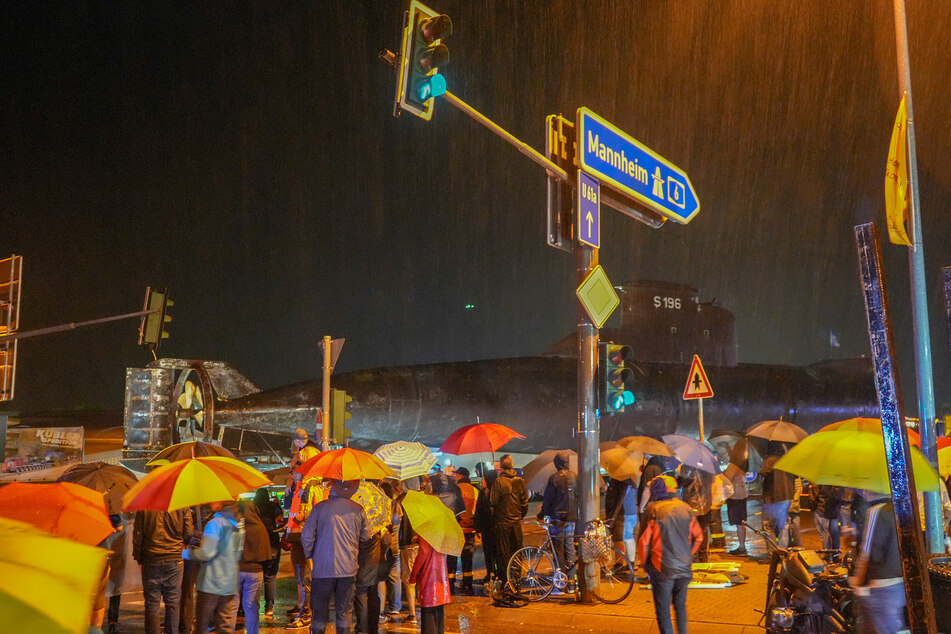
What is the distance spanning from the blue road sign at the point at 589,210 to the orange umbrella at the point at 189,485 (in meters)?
5.00

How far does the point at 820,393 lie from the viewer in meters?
24.8

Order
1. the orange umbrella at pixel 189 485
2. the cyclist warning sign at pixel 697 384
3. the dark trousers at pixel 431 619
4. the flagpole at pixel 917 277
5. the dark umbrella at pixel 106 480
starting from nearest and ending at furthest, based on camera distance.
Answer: the orange umbrella at pixel 189 485 → the dark trousers at pixel 431 619 → the dark umbrella at pixel 106 480 → the flagpole at pixel 917 277 → the cyclist warning sign at pixel 697 384

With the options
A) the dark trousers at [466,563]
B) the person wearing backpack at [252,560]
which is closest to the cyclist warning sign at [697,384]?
the dark trousers at [466,563]

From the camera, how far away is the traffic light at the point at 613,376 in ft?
31.9

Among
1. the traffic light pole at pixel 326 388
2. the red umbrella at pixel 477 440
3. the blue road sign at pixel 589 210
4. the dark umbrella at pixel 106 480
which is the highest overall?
the blue road sign at pixel 589 210

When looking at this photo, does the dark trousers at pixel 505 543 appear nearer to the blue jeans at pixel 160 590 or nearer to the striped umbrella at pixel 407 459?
the striped umbrella at pixel 407 459

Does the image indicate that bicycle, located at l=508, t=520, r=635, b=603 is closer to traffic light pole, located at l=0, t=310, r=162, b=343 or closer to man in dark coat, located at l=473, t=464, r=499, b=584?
man in dark coat, located at l=473, t=464, r=499, b=584

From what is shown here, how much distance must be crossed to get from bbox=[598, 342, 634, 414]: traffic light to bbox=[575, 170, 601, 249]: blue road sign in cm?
137

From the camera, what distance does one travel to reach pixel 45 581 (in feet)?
7.38

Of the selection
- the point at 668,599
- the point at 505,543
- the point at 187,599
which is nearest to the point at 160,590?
the point at 187,599

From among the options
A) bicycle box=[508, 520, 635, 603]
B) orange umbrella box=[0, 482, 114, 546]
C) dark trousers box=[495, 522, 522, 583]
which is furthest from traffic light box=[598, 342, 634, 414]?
orange umbrella box=[0, 482, 114, 546]

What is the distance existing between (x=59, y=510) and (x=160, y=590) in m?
1.87

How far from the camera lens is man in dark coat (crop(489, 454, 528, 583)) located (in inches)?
389

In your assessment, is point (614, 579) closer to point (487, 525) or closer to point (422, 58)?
point (487, 525)
